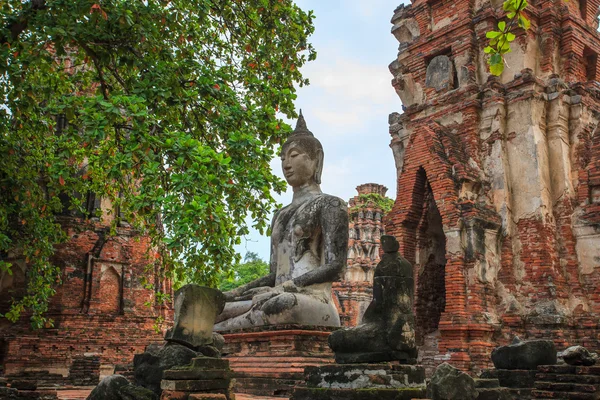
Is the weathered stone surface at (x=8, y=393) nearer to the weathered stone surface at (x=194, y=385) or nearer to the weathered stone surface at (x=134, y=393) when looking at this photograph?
the weathered stone surface at (x=134, y=393)

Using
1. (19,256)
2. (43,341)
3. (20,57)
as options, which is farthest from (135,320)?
(20,57)

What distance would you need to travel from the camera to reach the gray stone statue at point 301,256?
5.67 metres

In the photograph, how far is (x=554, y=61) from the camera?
1159 centimetres

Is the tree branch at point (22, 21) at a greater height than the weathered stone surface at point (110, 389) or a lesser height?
greater

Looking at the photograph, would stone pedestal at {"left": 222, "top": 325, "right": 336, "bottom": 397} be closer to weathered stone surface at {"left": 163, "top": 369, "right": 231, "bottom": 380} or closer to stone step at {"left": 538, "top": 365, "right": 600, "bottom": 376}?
weathered stone surface at {"left": 163, "top": 369, "right": 231, "bottom": 380}

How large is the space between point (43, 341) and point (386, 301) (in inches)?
451

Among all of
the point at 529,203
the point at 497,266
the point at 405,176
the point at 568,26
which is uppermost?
the point at 568,26

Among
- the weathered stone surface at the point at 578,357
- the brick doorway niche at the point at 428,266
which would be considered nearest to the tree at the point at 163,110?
the weathered stone surface at the point at 578,357

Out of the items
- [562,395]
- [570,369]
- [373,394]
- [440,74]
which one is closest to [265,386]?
[373,394]

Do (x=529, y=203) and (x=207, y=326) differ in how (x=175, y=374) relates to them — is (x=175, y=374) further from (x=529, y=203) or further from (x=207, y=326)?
(x=529, y=203)

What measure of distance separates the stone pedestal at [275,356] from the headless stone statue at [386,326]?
0.79m

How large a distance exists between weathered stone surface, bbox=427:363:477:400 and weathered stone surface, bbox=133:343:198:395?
1672 mm

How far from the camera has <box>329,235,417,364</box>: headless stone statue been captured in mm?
4180

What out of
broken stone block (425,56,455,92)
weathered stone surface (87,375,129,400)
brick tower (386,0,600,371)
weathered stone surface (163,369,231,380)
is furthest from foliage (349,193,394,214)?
weathered stone surface (87,375,129,400)
